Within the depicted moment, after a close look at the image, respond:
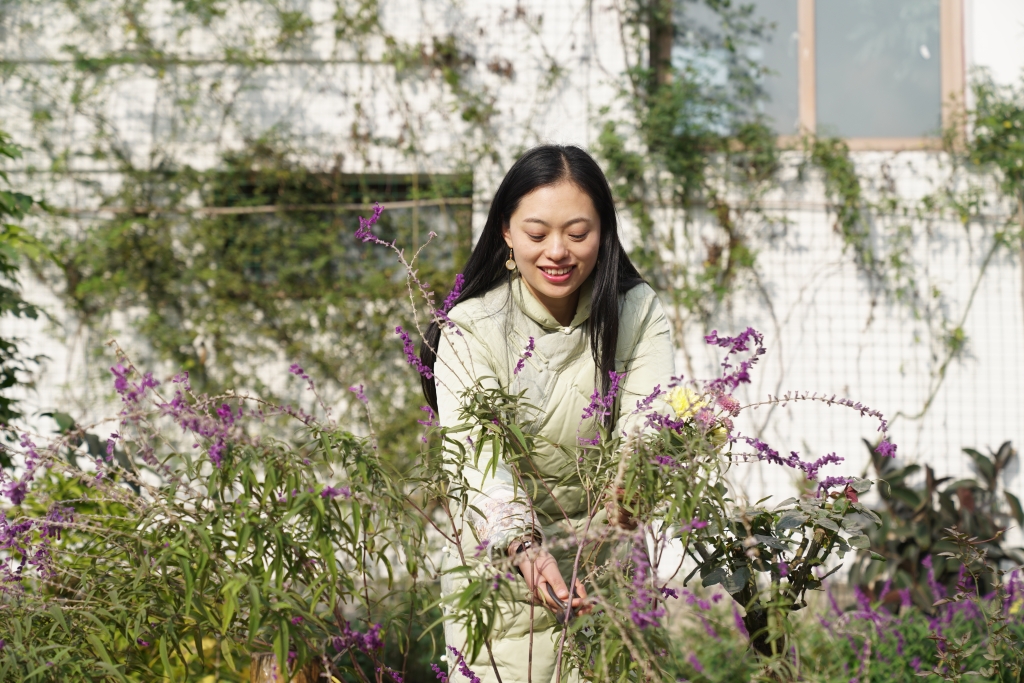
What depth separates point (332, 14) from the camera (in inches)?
192

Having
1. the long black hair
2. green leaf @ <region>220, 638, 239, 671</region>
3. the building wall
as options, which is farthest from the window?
green leaf @ <region>220, 638, 239, 671</region>

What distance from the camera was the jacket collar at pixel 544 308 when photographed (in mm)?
2020

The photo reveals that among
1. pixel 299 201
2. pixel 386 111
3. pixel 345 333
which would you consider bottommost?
pixel 345 333

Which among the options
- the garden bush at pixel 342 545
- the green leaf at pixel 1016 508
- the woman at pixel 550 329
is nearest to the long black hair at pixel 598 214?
the woman at pixel 550 329

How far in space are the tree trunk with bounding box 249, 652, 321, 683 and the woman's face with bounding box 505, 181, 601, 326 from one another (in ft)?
2.94

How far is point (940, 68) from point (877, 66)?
0.34 meters

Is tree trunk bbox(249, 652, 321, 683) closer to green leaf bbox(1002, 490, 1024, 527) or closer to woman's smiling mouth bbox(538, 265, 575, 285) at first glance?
woman's smiling mouth bbox(538, 265, 575, 285)

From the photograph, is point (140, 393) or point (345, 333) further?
point (345, 333)

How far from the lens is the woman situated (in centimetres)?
187

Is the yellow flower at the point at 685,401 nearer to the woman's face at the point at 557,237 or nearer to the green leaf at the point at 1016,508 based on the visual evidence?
the woman's face at the point at 557,237

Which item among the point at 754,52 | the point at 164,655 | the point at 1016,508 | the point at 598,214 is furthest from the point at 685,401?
the point at 754,52

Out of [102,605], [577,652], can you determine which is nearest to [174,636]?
[102,605]

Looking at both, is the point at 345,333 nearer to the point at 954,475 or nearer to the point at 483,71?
the point at 483,71

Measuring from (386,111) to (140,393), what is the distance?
3762 millimetres
